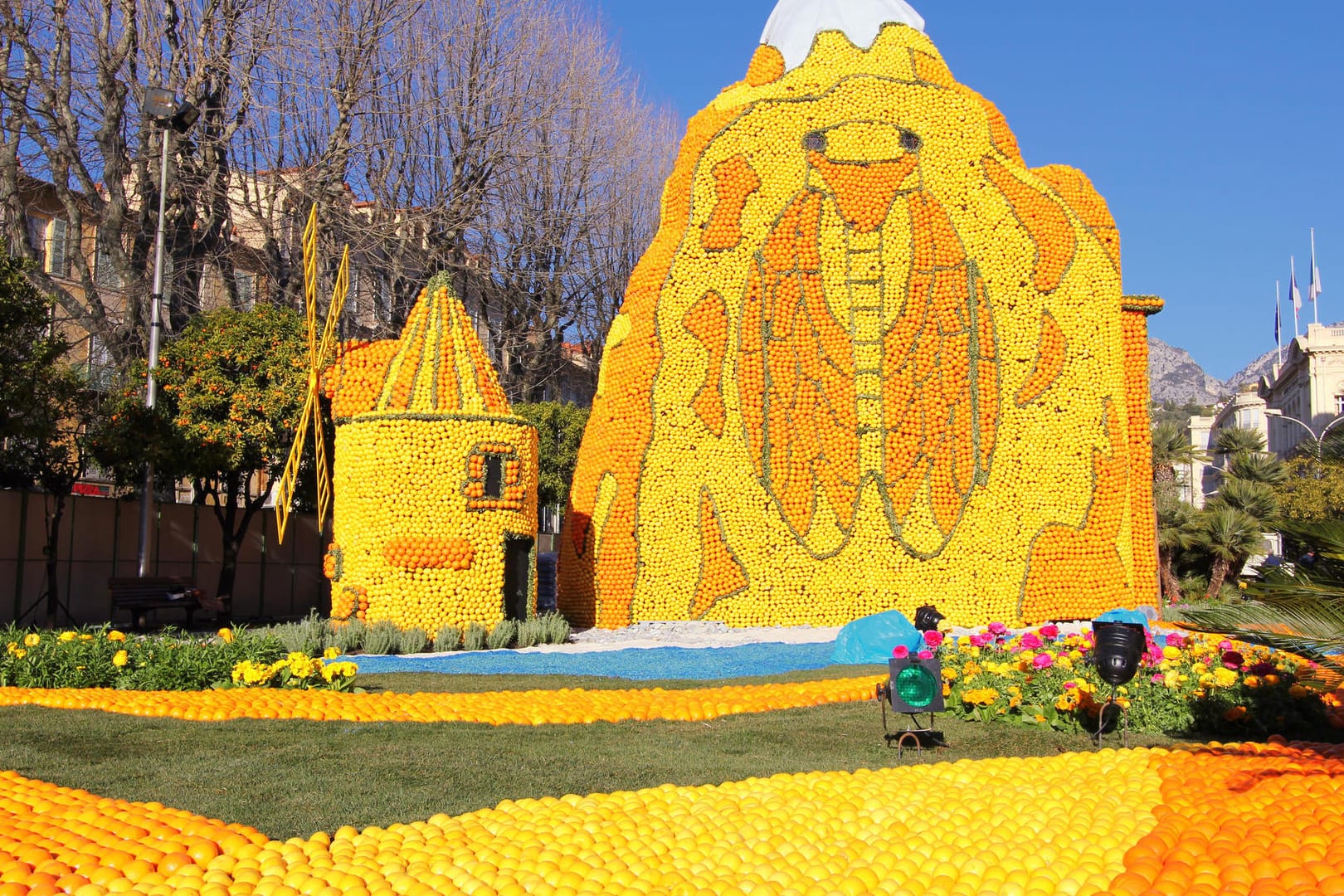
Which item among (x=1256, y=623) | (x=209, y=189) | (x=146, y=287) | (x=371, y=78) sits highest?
(x=371, y=78)

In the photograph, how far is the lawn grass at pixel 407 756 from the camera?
602cm

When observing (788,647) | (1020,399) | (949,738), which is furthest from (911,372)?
(949,738)

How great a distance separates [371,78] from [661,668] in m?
18.7

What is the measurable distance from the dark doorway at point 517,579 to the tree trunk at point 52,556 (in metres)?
6.51

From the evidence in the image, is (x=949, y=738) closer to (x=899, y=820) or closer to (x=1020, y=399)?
(x=899, y=820)

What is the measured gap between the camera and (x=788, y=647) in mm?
15008

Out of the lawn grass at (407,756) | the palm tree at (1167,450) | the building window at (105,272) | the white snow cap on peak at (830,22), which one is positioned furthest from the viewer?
the palm tree at (1167,450)

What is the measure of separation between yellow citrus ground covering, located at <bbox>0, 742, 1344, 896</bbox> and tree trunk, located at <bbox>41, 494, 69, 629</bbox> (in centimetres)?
1241

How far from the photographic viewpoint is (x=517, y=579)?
1666 cm

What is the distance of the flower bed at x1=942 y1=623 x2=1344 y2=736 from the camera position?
8438 millimetres

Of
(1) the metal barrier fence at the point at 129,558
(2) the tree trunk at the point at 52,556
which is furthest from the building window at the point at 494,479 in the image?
(1) the metal barrier fence at the point at 129,558

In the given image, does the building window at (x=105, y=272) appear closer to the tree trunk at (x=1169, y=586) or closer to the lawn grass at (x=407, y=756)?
the lawn grass at (x=407, y=756)

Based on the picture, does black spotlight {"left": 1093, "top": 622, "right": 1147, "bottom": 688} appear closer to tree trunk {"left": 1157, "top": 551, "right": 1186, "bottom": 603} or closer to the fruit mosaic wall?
the fruit mosaic wall

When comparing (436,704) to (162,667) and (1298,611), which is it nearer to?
(162,667)
